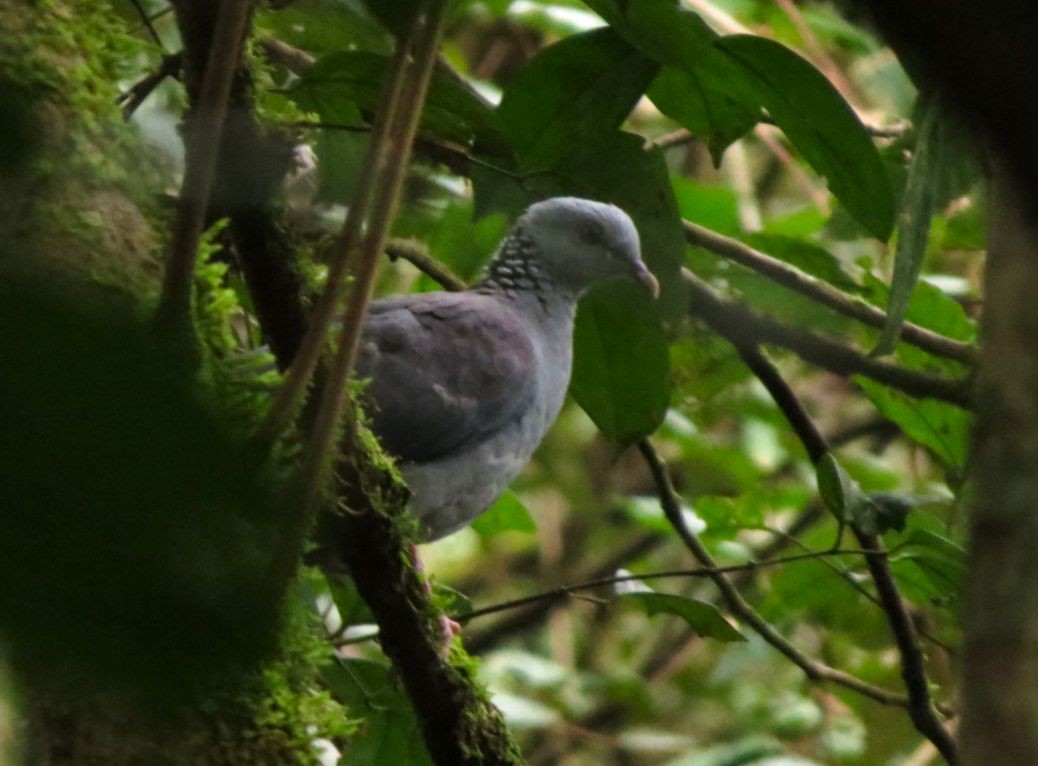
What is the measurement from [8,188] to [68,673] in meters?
0.24

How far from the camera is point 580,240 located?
12.5 feet

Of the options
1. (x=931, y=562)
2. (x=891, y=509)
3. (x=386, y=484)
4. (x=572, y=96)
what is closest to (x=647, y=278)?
(x=572, y=96)

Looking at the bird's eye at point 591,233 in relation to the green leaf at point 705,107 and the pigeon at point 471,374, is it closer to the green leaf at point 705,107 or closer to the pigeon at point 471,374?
the pigeon at point 471,374

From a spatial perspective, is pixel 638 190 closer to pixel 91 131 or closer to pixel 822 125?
pixel 822 125

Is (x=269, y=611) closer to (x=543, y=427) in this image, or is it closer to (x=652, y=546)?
(x=543, y=427)

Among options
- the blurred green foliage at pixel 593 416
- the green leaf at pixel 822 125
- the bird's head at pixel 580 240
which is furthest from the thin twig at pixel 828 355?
the bird's head at pixel 580 240

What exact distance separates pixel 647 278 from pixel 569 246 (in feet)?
2.37

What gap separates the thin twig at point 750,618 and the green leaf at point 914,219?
90cm

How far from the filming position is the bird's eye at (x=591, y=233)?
371 cm

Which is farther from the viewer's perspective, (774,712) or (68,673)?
(774,712)

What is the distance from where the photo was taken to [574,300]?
3.91 m

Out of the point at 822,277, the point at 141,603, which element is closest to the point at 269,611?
the point at 141,603

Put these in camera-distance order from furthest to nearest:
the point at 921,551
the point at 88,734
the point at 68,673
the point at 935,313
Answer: the point at 935,313 → the point at 921,551 → the point at 88,734 → the point at 68,673

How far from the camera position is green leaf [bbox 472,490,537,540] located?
3.56 metres
